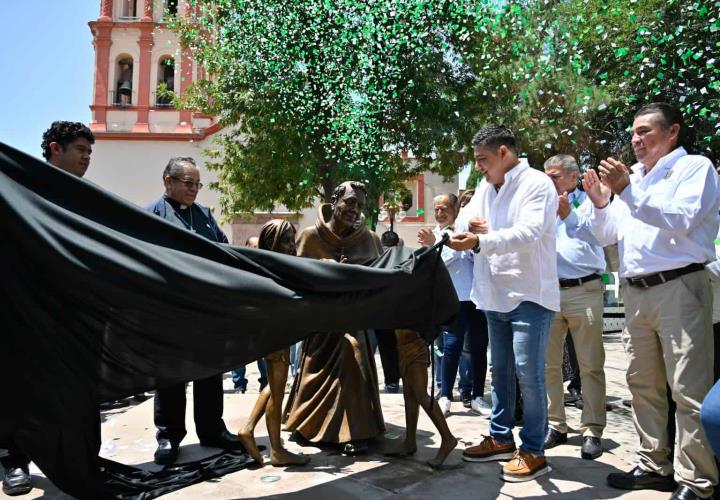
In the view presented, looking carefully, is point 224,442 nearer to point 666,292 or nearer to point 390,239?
point 666,292

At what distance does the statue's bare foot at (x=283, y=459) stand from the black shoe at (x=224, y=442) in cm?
45

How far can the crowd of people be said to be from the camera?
3.40 metres

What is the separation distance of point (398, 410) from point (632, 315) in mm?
2439

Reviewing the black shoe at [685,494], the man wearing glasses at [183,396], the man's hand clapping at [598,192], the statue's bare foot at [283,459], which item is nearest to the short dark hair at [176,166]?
the man wearing glasses at [183,396]

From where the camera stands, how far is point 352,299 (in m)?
3.40

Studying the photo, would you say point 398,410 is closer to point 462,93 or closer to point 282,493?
point 282,493

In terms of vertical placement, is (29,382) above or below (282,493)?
above

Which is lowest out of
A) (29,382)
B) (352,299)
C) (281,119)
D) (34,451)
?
(34,451)

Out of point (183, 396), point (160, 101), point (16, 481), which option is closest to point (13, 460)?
point (16, 481)

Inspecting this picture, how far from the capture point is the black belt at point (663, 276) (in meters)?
3.42

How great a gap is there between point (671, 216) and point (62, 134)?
373cm

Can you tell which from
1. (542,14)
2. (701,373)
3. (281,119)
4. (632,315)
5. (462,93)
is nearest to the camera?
(701,373)

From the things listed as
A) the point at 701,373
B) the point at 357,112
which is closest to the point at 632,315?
the point at 701,373

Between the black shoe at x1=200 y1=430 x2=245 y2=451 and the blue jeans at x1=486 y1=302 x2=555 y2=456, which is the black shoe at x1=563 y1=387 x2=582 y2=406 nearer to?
the blue jeans at x1=486 y1=302 x2=555 y2=456
